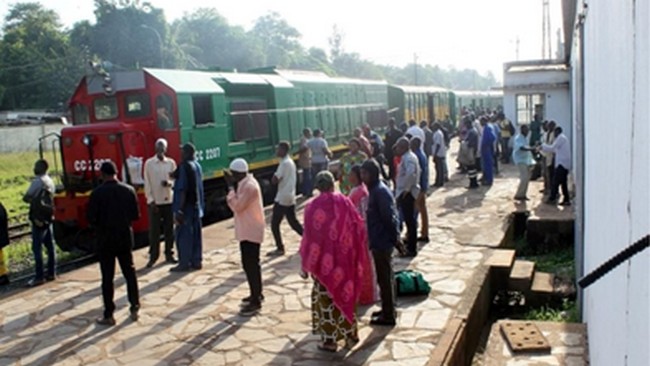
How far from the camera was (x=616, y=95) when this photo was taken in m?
2.58

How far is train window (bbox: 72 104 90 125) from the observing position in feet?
41.0

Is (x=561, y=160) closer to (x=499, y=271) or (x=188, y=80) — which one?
(x=499, y=271)

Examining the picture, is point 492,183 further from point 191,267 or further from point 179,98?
point 191,267

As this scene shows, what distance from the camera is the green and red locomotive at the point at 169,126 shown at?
1085 centimetres

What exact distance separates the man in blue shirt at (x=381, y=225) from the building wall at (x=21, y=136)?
26.5 metres

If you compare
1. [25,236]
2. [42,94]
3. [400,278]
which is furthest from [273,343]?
[42,94]

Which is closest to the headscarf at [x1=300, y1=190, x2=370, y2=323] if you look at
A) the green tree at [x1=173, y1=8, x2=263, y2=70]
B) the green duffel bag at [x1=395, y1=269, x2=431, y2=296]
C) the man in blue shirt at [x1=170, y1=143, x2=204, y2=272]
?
the green duffel bag at [x1=395, y1=269, x2=431, y2=296]

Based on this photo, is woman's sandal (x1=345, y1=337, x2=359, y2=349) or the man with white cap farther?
the man with white cap

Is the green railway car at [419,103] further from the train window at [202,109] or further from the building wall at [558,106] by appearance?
the train window at [202,109]

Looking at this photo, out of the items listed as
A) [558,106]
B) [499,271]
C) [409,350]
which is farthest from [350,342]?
[558,106]

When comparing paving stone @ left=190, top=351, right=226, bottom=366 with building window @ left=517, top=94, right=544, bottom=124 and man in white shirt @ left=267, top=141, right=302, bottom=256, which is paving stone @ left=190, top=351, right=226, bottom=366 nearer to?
man in white shirt @ left=267, top=141, right=302, bottom=256

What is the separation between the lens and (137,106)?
12.0 meters

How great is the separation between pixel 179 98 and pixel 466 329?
7418 millimetres

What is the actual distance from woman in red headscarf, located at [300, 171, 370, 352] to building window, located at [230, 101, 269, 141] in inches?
337
